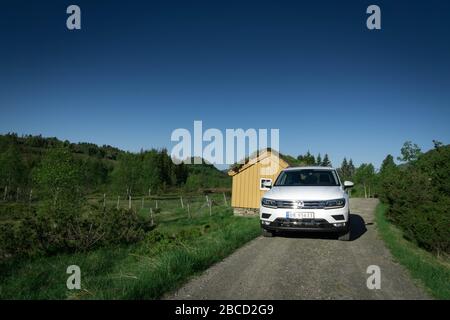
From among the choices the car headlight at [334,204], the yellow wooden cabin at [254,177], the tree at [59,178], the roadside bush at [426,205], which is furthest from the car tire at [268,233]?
the tree at [59,178]

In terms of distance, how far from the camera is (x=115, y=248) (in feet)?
51.0

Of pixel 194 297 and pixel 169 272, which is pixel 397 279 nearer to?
pixel 194 297

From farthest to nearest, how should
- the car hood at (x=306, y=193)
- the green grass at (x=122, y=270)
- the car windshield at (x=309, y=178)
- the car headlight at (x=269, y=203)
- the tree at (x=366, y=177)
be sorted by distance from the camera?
the tree at (x=366, y=177), the car windshield at (x=309, y=178), the car headlight at (x=269, y=203), the car hood at (x=306, y=193), the green grass at (x=122, y=270)

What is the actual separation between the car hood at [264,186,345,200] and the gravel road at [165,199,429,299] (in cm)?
113

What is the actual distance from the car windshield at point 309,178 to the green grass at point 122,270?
180cm

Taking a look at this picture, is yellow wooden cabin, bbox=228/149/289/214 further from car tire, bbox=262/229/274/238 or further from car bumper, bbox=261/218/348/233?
car bumper, bbox=261/218/348/233

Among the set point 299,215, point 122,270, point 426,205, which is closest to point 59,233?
point 122,270

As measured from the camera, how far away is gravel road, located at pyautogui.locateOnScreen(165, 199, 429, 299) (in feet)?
13.8

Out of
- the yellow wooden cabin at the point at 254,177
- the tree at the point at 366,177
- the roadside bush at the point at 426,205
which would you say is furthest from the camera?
the tree at the point at 366,177

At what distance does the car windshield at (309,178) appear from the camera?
848 cm

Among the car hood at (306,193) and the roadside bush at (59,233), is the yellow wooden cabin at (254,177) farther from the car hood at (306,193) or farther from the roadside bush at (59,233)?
the car hood at (306,193)

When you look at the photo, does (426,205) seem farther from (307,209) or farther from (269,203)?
(269,203)
